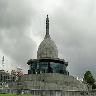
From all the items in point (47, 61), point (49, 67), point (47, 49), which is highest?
point (47, 49)

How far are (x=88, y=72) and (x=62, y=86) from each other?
23857mm

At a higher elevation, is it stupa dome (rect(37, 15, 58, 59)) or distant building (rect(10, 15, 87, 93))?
stupa dome (rect(37, 15, 58, 59))

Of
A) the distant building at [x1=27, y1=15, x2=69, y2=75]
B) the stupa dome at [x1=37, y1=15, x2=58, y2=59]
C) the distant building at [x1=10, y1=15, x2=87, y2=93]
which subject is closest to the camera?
the distant building at [x1=10, y1=15, x2=87, y2=93]

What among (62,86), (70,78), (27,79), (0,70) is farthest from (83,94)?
(0,70)

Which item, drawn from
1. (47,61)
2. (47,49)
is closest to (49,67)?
(47,61)

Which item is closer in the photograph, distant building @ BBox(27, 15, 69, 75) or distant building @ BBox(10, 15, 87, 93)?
distant building @ BBox(10, 15, 87, 93)

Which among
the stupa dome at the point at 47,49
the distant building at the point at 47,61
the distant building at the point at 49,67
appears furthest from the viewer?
the stupa dome at the point at 47,49

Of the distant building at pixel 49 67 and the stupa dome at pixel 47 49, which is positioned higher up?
the stupa dome at pixel 47 49

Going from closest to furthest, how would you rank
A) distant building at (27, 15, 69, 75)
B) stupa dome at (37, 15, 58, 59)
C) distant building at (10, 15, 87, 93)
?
1. distant building at (10, 15, 87, 93)
2. distant building at (27, 15, 69, 75)
3. stupa dome at (37, 15, 58, 59)

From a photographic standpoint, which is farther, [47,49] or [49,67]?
[47,49]

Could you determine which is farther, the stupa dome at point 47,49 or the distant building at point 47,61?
the stupa dome at point 47,49

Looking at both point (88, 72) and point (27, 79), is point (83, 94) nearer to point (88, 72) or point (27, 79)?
point (27, 79)

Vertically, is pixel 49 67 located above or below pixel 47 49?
below

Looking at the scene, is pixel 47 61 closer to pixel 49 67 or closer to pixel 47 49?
pixel 49 67
